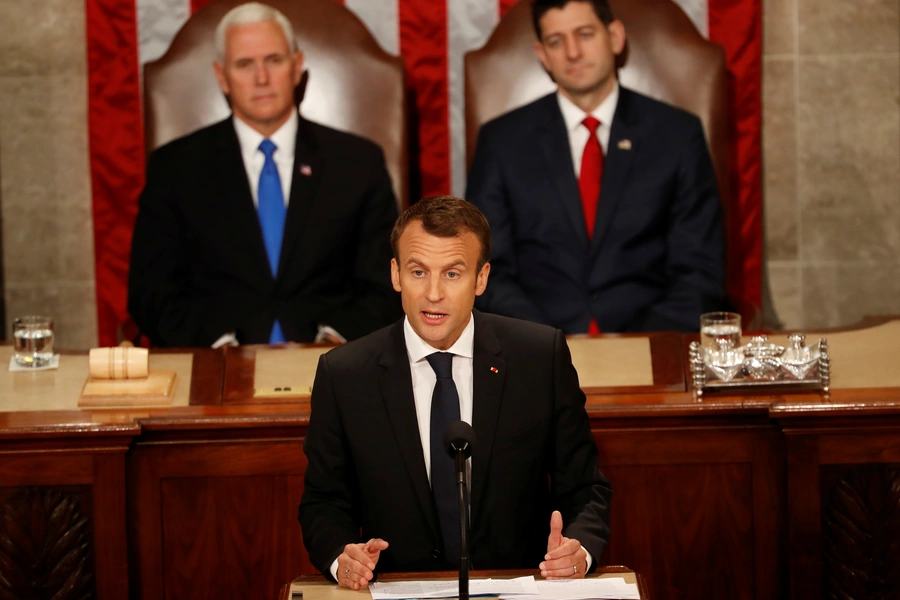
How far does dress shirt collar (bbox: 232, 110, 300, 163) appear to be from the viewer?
16.1 ft

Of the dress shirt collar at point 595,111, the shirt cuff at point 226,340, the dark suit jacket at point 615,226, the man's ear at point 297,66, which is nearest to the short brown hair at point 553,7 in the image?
the dress shirt collar at point 595,111

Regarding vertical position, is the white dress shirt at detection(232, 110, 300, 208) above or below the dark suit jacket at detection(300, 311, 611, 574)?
above

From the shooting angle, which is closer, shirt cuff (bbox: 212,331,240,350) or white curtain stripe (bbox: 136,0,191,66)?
shirt cuff (bbox: 212,331,240,350)

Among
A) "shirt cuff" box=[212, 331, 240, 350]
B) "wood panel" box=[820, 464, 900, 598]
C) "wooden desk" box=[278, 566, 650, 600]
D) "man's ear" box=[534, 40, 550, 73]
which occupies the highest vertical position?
"man's ear" box=[534, 40, 550, 73]

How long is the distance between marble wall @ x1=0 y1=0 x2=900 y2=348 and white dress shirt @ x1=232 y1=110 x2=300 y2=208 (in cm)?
86

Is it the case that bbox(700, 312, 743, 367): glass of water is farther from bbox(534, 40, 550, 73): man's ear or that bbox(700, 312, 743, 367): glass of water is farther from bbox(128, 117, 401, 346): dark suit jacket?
bbox(534, 40, 550, 73): man's ear

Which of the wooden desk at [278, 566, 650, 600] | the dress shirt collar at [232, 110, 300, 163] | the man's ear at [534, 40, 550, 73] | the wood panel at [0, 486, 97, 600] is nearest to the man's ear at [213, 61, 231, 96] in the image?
the dress shirt collar at [232, 110, 300, 163]

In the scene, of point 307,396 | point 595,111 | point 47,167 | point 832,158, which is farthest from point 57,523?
point 832,158

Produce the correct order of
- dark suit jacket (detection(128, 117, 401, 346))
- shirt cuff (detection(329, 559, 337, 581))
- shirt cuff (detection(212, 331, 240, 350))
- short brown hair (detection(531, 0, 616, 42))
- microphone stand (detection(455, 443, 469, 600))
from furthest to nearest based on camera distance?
1. short brown hair (detection(531, 0, 616, 42))
2. dark suit jacket (detection(128, 117, 401, 346))
3. shirt cuff (detection(212, 331, 240, 350))
4. shirt cuff (detection(329, 559, 337, 581))
5. microphone stand (detection(455, 443, 469, 600))

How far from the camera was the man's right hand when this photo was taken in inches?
92.1

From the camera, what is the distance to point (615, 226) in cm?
482

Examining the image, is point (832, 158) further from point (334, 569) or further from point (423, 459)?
point (334, 569)

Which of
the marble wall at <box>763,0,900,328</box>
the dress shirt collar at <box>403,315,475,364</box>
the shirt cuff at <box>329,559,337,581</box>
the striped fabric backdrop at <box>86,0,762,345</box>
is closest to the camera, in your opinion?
the shirt cuff at <box>329,559,337,581</box>

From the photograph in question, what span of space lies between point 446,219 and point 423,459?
1.65ft
